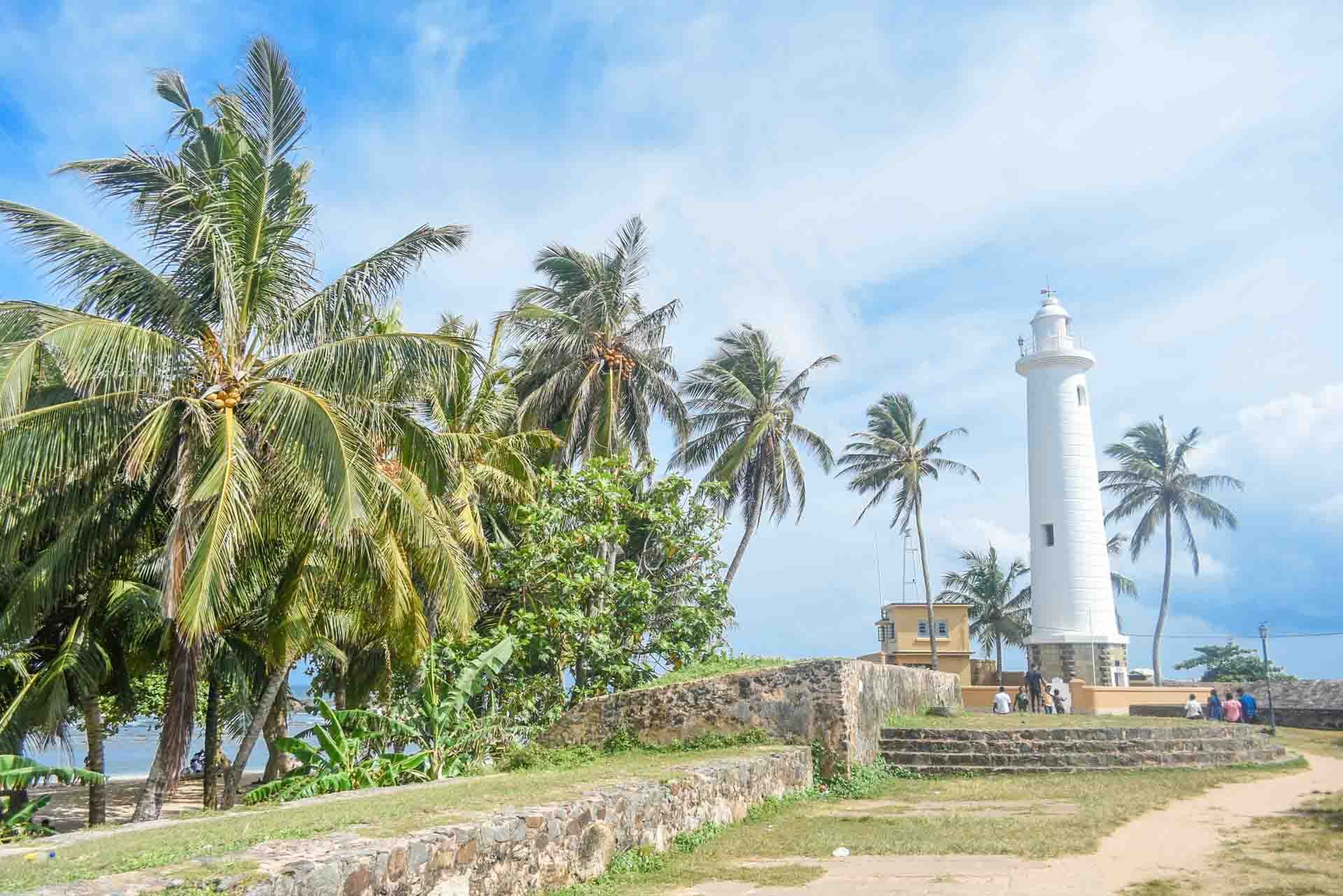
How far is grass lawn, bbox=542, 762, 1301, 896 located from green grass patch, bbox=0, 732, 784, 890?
2.82ft

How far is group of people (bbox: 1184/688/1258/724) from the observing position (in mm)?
25156

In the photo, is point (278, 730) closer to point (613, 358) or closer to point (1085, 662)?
point (613, 358)

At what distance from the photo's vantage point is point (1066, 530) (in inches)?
1304

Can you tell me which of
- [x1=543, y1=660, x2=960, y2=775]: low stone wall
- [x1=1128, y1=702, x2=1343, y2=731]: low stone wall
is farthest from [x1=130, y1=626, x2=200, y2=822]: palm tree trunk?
[x1=1128, y1=702, x2=1343, y2=731]: low stone wall

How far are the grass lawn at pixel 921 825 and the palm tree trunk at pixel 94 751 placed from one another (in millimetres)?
9790

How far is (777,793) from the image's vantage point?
12.8 m

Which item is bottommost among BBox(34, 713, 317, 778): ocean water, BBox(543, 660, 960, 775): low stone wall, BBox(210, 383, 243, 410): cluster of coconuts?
BBox(34, 713, 317, 778): ocean water

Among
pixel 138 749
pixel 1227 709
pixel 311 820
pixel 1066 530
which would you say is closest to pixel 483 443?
pixel 311 820

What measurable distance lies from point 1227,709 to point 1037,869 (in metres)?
20.1

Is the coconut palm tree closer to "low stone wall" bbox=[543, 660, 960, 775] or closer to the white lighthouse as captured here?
"low stone wall" bbox=[543, 660, 960, 775]

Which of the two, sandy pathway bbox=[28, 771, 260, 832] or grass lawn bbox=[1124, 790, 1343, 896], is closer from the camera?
grass lawn bbox=[1124, 790, 1343, 896]

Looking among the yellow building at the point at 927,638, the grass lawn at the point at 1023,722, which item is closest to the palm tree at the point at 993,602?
the yellow building at the point at 927,638

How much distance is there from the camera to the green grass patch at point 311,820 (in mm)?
5406

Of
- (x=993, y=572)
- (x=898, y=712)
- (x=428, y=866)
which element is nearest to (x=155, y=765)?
(x=428, y=866)
